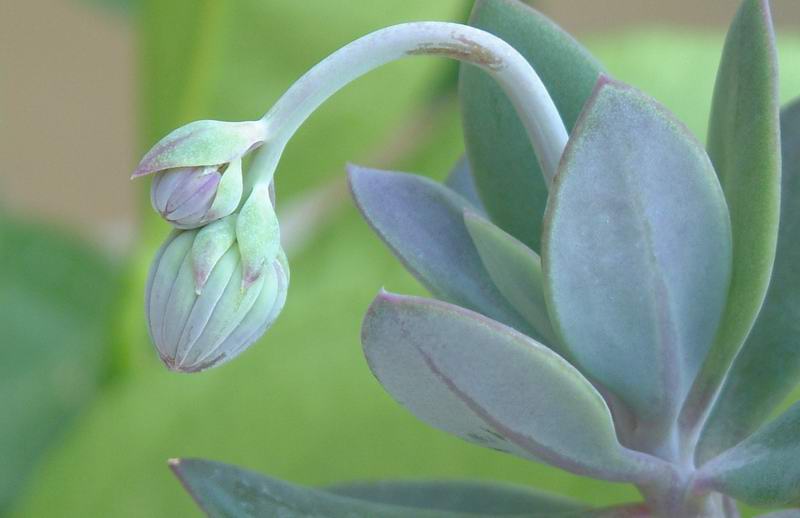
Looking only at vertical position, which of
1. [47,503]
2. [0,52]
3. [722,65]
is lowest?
[47,503]

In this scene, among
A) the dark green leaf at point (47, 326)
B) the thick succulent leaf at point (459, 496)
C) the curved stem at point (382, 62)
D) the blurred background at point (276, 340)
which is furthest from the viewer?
the dark green leaf at point (47, 326)

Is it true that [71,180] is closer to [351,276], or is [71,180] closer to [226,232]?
[351,276]

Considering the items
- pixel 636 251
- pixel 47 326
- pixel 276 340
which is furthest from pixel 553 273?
pixel 47 326

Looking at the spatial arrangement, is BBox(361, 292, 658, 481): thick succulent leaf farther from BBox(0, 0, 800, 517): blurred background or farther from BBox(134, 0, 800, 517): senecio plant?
BBox(0, 0, 800, 517): blurred background

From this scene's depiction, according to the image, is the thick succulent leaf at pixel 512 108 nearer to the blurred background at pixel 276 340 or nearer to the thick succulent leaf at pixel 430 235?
the thick succulent leaf at pixel 430 235

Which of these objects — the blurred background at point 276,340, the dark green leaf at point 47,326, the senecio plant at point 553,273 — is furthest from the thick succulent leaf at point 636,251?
the dark green leaf at point 47,326

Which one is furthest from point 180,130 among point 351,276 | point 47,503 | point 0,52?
point 0,52

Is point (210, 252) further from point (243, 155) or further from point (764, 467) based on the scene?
point (764, 467)
